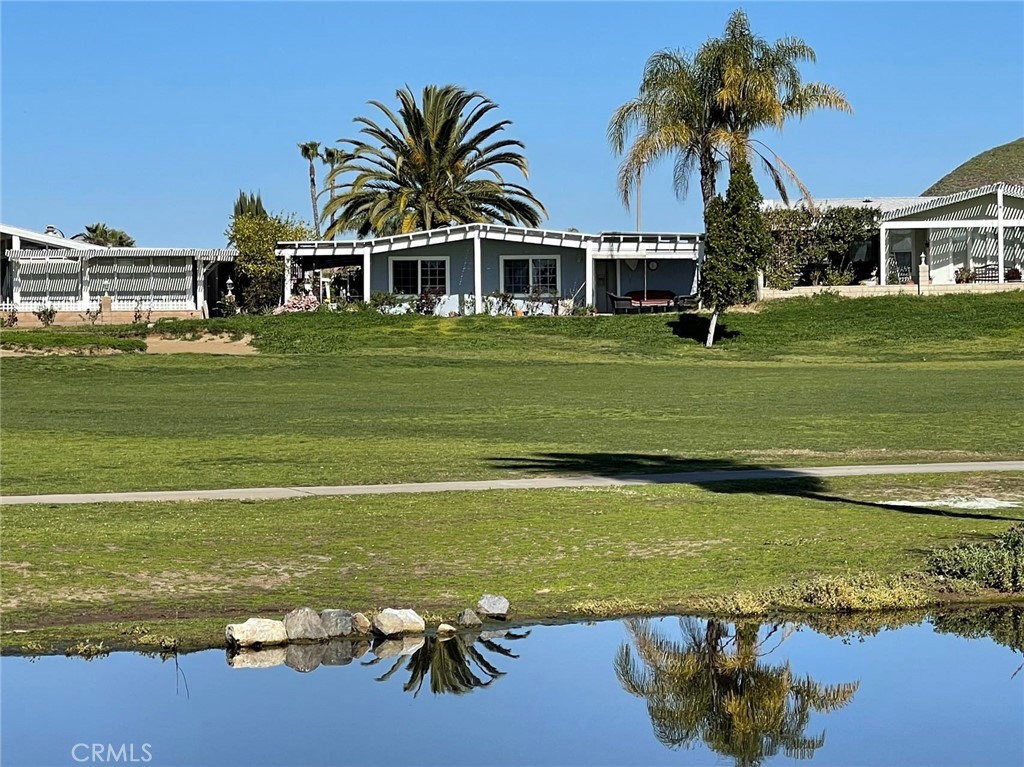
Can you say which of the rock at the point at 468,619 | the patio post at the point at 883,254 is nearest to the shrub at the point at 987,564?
the rock at the point at 468,619

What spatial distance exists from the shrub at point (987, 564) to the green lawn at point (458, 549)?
0.41 m

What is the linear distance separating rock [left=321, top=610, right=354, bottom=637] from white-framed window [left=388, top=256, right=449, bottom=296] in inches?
1736

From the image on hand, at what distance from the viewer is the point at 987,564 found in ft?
43.3

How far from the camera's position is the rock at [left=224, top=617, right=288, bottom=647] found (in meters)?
11.1

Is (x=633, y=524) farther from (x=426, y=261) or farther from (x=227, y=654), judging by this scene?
(x=426, y=261)

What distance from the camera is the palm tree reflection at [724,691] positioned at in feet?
29.9

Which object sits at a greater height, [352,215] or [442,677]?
[352,215]

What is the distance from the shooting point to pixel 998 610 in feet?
40.9

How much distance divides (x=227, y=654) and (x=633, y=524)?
591 centimetres

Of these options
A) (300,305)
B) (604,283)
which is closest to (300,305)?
(300,305)

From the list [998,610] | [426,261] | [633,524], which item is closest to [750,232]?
[426,261]

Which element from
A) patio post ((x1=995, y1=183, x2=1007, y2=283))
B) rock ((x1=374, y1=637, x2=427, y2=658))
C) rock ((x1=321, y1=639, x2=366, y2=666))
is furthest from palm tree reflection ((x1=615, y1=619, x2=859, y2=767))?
patio post ((x1=995, y1=183, x2=1007, y2=283))

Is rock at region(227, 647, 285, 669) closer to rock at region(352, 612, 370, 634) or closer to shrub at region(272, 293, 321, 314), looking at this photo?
rock at region(352, 612, 370, 634)

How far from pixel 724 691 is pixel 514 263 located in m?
45.9
